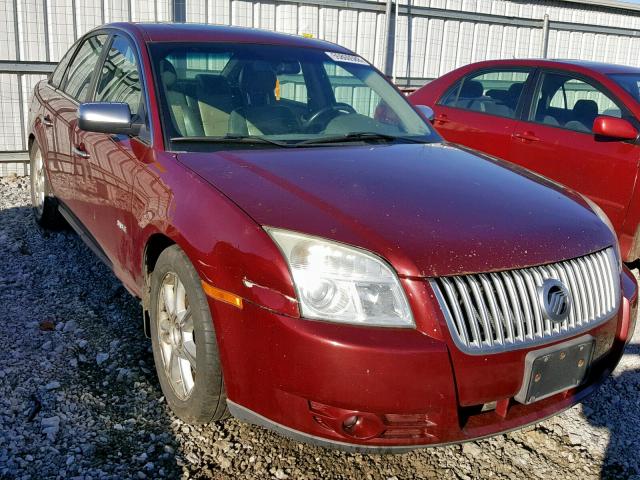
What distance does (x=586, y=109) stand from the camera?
18.0ft

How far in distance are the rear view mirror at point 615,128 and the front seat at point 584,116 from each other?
0.40 meters

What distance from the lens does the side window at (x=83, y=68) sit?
439cm

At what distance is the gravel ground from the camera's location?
8.74 feet

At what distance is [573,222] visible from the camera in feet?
8.97

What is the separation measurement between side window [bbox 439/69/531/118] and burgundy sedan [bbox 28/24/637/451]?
8.91 ft

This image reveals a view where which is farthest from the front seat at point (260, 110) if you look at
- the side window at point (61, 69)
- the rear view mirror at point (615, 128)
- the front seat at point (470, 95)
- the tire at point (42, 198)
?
the front seat at point (470, 95)

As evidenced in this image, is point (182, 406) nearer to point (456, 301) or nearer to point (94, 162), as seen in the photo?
point (456, 301)

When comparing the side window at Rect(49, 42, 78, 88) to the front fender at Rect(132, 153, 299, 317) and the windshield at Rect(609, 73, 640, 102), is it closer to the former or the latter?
the front fender at Rect(132, 153, 299, 317)

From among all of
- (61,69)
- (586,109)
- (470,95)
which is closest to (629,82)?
(586,109)

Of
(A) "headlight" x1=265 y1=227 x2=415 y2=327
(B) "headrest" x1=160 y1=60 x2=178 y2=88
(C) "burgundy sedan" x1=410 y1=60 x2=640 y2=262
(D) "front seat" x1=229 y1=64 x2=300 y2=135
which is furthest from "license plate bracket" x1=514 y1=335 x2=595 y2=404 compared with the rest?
(C) "burgundy sedan" x1=410 y1=60 x2=640 y2=262

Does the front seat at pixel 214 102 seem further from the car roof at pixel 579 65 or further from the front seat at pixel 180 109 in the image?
the car roof at pixel 579 65

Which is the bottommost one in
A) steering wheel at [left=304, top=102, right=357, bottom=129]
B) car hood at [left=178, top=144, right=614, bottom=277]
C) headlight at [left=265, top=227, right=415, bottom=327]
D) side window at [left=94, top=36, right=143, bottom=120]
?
headlight at [left=265, top=227, right=415, bottom=327]

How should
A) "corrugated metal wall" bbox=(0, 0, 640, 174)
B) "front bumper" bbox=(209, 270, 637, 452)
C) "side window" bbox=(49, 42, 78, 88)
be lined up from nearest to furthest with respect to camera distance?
1. "front bumper" bbox=(209, 270, 637, 452)
2. "side window" bbox=(49, 42, 78, 88)
3. "corrugated metal wall" bbox=(0, 0, 640, 174)

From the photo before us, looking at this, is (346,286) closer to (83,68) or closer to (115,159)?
Result: (115,159)
